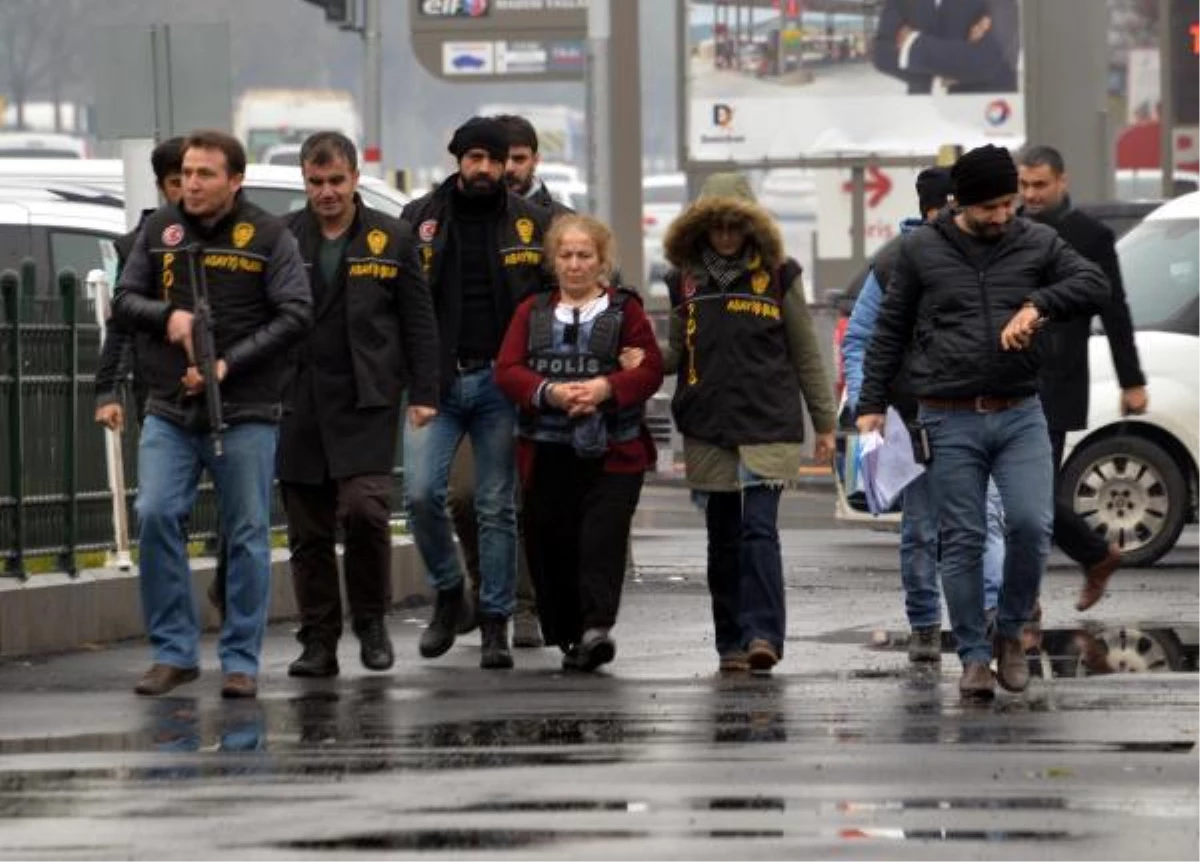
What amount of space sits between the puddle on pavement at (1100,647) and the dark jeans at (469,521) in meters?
1.08

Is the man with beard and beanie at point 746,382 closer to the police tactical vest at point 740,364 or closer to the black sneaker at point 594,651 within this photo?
the police tactical vest at point 740,364

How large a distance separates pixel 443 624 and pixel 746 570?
1105mm

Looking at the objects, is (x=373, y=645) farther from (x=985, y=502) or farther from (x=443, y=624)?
(x=985, y=502)

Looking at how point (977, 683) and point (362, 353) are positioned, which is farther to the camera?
point (362, 353)

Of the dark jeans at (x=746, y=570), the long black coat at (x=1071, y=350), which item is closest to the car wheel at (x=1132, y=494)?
the long black coat at (x=1071, y=350)

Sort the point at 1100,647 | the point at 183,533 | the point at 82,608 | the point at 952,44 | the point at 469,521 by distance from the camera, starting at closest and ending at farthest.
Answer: the point at 183,533
the point at 1100,647
the point at 469,521
the point at 82,608
the point at 952,44

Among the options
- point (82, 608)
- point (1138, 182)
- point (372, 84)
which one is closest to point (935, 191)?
point (82, 608)

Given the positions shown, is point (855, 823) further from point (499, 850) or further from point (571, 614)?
point (571, 614)

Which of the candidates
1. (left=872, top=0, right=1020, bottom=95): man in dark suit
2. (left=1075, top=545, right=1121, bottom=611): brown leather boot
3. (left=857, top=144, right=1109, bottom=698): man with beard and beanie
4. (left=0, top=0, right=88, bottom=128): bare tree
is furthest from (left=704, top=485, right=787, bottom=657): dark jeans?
(left=0, top=0, right=88, bottom=128): bare tree

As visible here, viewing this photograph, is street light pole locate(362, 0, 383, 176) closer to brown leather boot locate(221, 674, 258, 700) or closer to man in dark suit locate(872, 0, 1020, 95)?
man in dark suit locate(872, 0, 1020, 95)

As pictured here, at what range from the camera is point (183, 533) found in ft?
42.1

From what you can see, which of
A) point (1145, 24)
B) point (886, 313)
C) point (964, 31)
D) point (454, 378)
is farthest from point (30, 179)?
point (1145, 24)

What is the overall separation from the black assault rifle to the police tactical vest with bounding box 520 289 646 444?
1.27m

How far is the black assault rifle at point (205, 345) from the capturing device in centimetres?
1241
